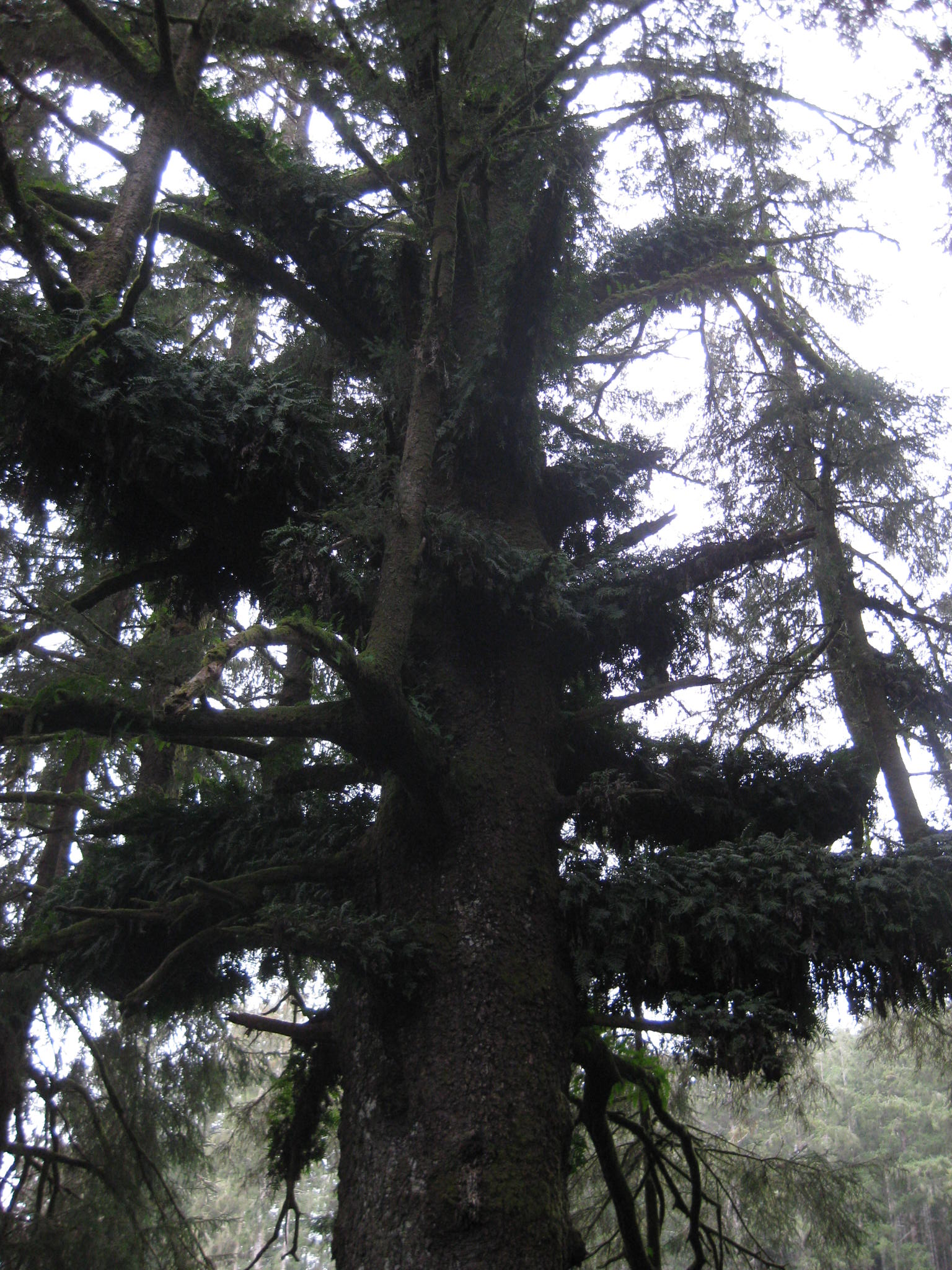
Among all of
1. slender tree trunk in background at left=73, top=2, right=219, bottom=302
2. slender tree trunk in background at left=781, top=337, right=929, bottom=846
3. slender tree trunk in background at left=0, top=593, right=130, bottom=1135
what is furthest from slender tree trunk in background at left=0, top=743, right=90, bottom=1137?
slender tree trunk in background at left=781, top=337, right=929, bottom=846

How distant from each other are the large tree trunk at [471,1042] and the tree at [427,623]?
2 centimetres

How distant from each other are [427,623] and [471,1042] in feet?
9.00

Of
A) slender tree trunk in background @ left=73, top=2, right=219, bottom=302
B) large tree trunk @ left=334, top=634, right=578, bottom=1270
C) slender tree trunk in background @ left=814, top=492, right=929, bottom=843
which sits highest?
slender tree trunk in background @ left=73, top=2, right=219, bottom=302

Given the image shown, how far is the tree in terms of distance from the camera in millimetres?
4633

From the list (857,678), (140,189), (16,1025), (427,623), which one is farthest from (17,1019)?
(857,678)

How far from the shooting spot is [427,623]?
634 cm

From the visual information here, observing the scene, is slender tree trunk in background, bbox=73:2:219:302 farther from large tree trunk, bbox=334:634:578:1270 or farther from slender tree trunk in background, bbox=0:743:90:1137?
large tree trunk, bbox=334:634:578:1270

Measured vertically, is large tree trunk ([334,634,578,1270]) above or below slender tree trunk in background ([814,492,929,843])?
below

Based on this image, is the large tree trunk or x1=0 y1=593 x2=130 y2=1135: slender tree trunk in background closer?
the large tree trunk

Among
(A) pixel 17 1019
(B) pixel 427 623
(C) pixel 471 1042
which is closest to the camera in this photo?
(C) pixel 471 1042

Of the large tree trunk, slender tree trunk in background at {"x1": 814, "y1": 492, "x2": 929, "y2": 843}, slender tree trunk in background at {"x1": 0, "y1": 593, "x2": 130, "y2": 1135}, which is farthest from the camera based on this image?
slender tree trunk in background at {"x1": 0, "y1": 593, "x2": 130, "y2": 1135}

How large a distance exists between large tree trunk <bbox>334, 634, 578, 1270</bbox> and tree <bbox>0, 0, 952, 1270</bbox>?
0.07ft

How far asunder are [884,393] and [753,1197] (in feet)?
20.9

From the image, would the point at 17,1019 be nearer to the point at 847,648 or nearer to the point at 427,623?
the point at 427,623
